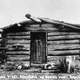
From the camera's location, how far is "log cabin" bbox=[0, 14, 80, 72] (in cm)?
1541

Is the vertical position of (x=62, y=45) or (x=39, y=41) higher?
(x=39, y=41)

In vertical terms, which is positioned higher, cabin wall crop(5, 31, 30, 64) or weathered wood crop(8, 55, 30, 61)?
cabin wall crop(5, 31, 30, 64)

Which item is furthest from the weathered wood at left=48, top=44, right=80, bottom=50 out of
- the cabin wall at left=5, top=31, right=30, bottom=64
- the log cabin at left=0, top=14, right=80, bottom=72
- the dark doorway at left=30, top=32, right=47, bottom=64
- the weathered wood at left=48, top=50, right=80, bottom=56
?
the cabin wall at left=5, top=31, right=30, bottom=64

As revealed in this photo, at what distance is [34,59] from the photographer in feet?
52.4

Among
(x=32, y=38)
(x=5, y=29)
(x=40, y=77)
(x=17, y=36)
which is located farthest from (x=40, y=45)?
(x=40, y=77)

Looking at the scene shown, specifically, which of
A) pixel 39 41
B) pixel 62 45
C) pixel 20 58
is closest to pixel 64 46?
pixel 62 45

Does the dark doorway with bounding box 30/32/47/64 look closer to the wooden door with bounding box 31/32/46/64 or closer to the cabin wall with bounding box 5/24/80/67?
the wooden door with bounding box 31/32/46/64

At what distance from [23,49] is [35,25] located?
1.96 m

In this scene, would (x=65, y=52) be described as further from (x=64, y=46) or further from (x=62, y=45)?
(x=62, y=45)

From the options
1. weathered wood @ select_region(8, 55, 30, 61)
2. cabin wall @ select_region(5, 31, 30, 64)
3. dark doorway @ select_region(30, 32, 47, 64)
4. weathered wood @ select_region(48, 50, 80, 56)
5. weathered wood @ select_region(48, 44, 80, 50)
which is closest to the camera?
weathered wood @ select_region(48, 50, 80, 56)

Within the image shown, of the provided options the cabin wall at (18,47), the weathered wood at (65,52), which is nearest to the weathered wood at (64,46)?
the weathered wood at (65,52)

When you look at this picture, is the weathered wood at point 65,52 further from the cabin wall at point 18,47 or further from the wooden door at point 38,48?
the cabin wall at point 18,47

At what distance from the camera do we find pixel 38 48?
16047 millimetres

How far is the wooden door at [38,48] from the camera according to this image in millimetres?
15891
